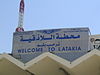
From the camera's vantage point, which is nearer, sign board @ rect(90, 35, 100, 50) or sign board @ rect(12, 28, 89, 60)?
sign board @ rect(12, 28, 89, 60)

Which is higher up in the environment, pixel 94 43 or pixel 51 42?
pixel 51 42

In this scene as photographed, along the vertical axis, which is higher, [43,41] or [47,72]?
[43,41]

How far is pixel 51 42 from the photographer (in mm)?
12711

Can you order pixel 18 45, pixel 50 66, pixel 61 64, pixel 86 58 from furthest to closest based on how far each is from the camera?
pixel 18 45
pixel 50 66
pixel 61 64
pixel 86 58

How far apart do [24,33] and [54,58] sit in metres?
2.70

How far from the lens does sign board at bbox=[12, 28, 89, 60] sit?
483 inches

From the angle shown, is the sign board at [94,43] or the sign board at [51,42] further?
the sign board at [94,43]

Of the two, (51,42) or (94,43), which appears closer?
(51,42)

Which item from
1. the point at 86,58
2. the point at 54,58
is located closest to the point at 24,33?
the point at 54,58

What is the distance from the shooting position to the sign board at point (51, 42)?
12.3m

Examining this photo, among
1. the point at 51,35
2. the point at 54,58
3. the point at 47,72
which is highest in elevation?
the point at 51,35

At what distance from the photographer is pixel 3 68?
1344 centimetres

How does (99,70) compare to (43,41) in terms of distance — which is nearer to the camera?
(99,70)

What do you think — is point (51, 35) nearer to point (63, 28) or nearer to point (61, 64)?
point (63, 28)
